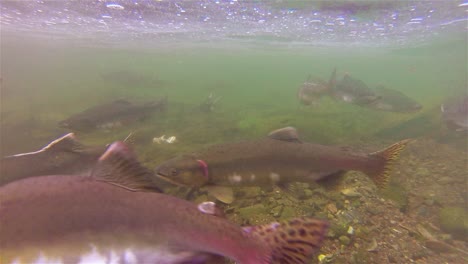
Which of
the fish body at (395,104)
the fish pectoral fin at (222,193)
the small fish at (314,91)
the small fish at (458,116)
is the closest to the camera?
the fish pectoral fin at (222,193)

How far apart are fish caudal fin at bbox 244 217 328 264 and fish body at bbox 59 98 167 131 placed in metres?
8.54

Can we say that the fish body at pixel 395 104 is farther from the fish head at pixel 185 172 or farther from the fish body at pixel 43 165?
the fish body at pixel 43 165

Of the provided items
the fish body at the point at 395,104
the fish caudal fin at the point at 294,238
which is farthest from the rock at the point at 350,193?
the fish body at the point at 395,104

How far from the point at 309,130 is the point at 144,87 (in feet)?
84.5

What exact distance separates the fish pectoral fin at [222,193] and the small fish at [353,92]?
8.43 m

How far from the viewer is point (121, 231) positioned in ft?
6.52

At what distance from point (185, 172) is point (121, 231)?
2.66 m

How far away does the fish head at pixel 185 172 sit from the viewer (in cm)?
464

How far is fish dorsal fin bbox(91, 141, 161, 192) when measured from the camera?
2240mm

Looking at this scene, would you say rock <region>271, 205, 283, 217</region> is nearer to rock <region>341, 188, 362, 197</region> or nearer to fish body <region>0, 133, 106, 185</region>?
rock <region>341, 188, 362, 197</region>

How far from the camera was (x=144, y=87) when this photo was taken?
32250mm

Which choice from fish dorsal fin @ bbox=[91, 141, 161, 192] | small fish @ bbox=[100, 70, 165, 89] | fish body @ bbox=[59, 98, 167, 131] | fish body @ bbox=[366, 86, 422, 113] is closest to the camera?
fish dorsal fin @ bbox=[91, 141, 161, 192]

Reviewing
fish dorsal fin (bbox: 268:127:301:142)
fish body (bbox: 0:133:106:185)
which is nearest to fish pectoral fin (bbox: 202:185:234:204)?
fish dorsal fin (bbox: 268:127:301:142)

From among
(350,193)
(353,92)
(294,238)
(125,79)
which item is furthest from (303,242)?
(125,79)
